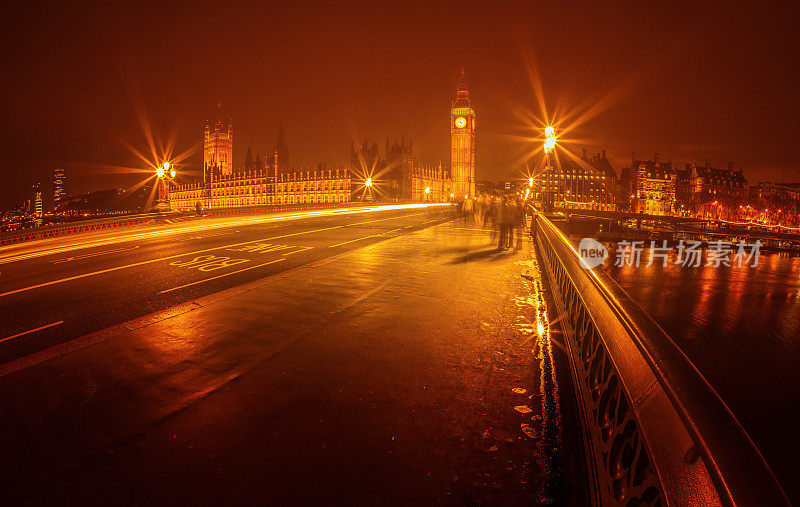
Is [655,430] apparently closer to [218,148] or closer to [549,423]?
[549,423]

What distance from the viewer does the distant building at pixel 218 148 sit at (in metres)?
168

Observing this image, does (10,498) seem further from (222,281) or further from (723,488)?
(222,281)

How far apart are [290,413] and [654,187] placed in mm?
151833

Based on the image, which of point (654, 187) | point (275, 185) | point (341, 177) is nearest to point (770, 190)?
point (654, 187)

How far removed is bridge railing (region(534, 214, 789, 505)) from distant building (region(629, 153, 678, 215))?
14631 centimetres

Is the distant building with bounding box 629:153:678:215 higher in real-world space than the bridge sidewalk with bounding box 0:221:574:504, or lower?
higher

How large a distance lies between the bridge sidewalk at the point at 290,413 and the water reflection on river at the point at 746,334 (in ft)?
4.83

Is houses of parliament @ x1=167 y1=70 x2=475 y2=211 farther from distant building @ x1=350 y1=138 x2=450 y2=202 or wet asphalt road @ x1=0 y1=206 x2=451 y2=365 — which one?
wet asphalt road @ x1=0 y1=206 x2=451 y2=365

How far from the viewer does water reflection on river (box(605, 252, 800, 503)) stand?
3.20 m

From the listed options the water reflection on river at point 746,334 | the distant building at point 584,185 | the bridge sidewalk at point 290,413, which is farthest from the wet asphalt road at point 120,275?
the distant building at point 584,185

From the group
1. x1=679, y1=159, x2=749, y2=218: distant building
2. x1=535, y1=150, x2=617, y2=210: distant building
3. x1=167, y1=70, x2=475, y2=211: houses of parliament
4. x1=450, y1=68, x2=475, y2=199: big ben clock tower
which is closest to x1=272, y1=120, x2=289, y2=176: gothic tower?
x1=167, y1=70, x2=475, y2=211: houses of parliament

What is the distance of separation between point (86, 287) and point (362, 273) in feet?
20.2

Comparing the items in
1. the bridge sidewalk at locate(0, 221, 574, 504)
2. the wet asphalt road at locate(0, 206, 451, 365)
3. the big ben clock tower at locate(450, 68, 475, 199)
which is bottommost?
the bridge sidewalk at locate(0, 221, 574, 504)

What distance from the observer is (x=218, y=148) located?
172 metres
